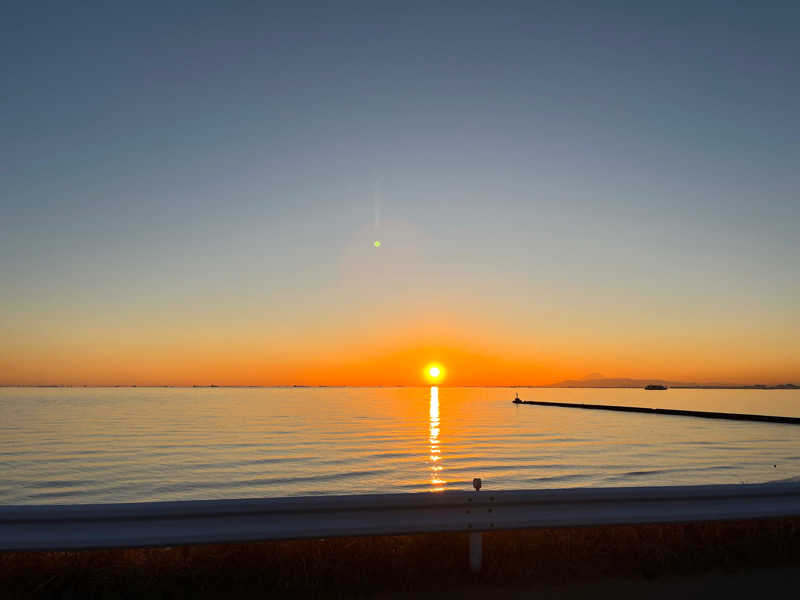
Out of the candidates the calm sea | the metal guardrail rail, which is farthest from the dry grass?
the calm sea

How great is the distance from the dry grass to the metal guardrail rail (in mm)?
526

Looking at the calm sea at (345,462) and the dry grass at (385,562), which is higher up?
the dry grass at (385,562)

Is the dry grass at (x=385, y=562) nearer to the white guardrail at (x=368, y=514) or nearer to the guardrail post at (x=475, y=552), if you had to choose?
the guardrail post at (x=475, y=552)

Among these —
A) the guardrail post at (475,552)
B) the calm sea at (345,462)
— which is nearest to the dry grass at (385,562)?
the guardrail post at (475,552)

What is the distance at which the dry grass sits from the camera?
5.43m

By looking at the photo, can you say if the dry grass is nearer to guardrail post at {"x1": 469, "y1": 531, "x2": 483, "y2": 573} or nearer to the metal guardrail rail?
guardrail post at {"x1": 469, "y1": 531, "x2": 483, "y2": 573}

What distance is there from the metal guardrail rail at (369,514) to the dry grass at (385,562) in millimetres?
526

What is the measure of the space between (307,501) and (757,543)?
5.21 meters

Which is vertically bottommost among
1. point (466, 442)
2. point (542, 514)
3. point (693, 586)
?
point (466, 442)

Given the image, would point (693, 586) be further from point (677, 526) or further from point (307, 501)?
point (307, 501)

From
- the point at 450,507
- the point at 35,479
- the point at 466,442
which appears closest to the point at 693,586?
the point at 450,507

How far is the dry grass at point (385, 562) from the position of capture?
5.43 meters

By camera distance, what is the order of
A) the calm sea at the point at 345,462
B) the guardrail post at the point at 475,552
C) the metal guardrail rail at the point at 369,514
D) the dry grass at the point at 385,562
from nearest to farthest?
the metal guardrail rail at the point at 369,514 → the dry grass at the point at 385,562 → the guardrail post at the point at 475,552 → the calm sea at the point at 345,462

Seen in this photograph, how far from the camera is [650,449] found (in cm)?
3909
